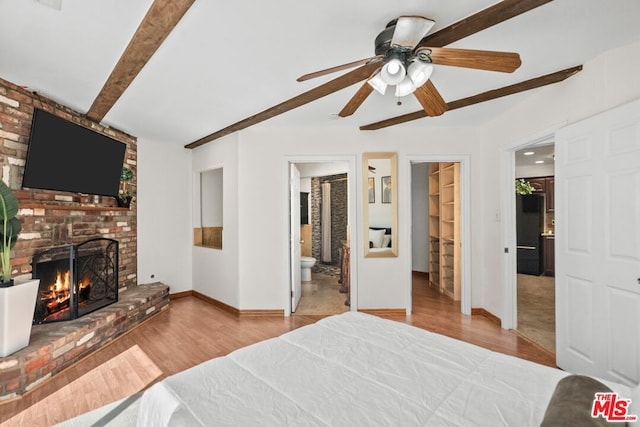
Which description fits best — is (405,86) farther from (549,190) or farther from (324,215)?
(549,190)

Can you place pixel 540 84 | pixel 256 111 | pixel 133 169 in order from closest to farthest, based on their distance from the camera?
1. pixel 540 84
2. pixel 256 111
3. pixel 133 169

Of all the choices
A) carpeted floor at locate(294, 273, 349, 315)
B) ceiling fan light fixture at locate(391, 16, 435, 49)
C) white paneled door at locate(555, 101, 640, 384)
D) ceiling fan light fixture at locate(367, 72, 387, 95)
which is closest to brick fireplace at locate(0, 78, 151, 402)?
carpeted floor at locate(294, 273, 349, 315)

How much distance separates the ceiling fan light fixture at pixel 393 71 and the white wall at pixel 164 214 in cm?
395

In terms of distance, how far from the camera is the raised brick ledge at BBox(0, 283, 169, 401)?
2.22 metres

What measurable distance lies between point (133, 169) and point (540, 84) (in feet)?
16.0

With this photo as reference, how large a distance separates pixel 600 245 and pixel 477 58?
177cm

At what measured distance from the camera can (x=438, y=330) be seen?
3.48m

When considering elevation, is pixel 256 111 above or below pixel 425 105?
above

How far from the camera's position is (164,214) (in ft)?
15.4

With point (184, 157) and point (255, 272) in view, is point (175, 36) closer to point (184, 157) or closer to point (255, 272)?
point (255, 272)

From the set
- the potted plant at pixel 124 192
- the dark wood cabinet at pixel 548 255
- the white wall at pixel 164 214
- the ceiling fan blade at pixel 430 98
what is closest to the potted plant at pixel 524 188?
the dark wood cabinet at pixel 548 255

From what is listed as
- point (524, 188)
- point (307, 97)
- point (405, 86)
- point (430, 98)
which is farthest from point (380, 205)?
point (524, 188)

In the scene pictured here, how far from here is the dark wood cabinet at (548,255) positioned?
6.24 metres

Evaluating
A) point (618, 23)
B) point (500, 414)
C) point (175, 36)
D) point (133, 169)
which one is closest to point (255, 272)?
point (133, 169)
